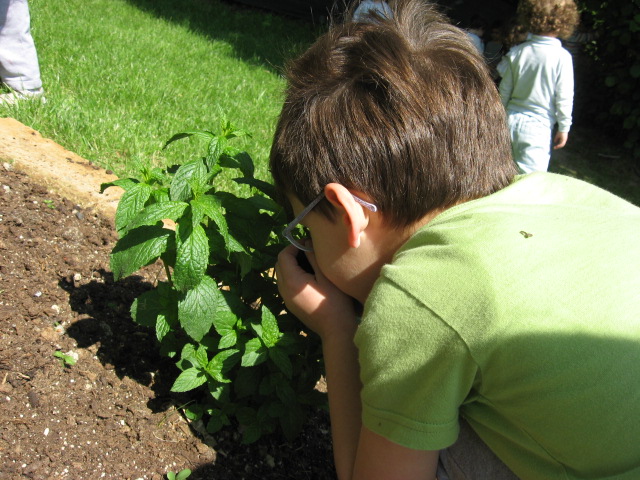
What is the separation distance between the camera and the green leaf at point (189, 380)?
1.84 m

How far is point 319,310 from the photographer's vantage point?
164cm

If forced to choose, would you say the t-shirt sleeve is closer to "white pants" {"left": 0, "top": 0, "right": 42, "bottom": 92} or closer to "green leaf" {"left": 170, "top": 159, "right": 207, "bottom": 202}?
"green leaf" {"left": 170, "top": 159, "right": 207, "bottom": 202}

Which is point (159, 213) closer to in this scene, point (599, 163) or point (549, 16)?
point (549, 16)

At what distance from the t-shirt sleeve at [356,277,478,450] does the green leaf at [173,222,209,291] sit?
51 cm

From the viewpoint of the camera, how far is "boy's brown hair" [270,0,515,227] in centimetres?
141

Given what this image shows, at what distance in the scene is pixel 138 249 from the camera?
1.66 m

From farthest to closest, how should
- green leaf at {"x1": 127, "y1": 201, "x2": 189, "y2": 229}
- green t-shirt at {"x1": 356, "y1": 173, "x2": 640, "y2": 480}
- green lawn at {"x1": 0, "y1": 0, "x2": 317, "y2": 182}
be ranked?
green lawn at {"x1": 0, "y1": 0, "x2": 317, "y2": 182}, green leaf at {"x1": 127, "y1": 201, "x2": 189, "y2": 229}, green t-shirt at {"x1": 356, "y1": 173, "x2": 640, "y2": 480}

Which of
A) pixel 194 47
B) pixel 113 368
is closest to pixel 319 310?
pixel 113 368

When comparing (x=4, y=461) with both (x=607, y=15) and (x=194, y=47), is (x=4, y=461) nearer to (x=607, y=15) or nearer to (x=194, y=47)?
(x=194, y=47)

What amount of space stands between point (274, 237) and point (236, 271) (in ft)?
0.69

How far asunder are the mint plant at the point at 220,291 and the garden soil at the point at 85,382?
0.13 metres

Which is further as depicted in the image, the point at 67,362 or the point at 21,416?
the point at 67,362

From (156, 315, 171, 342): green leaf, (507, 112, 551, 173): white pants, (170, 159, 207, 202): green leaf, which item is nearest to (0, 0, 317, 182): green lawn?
(170, 159, 207, 202): green leaf

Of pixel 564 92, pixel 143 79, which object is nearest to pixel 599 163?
pixel 564 92
